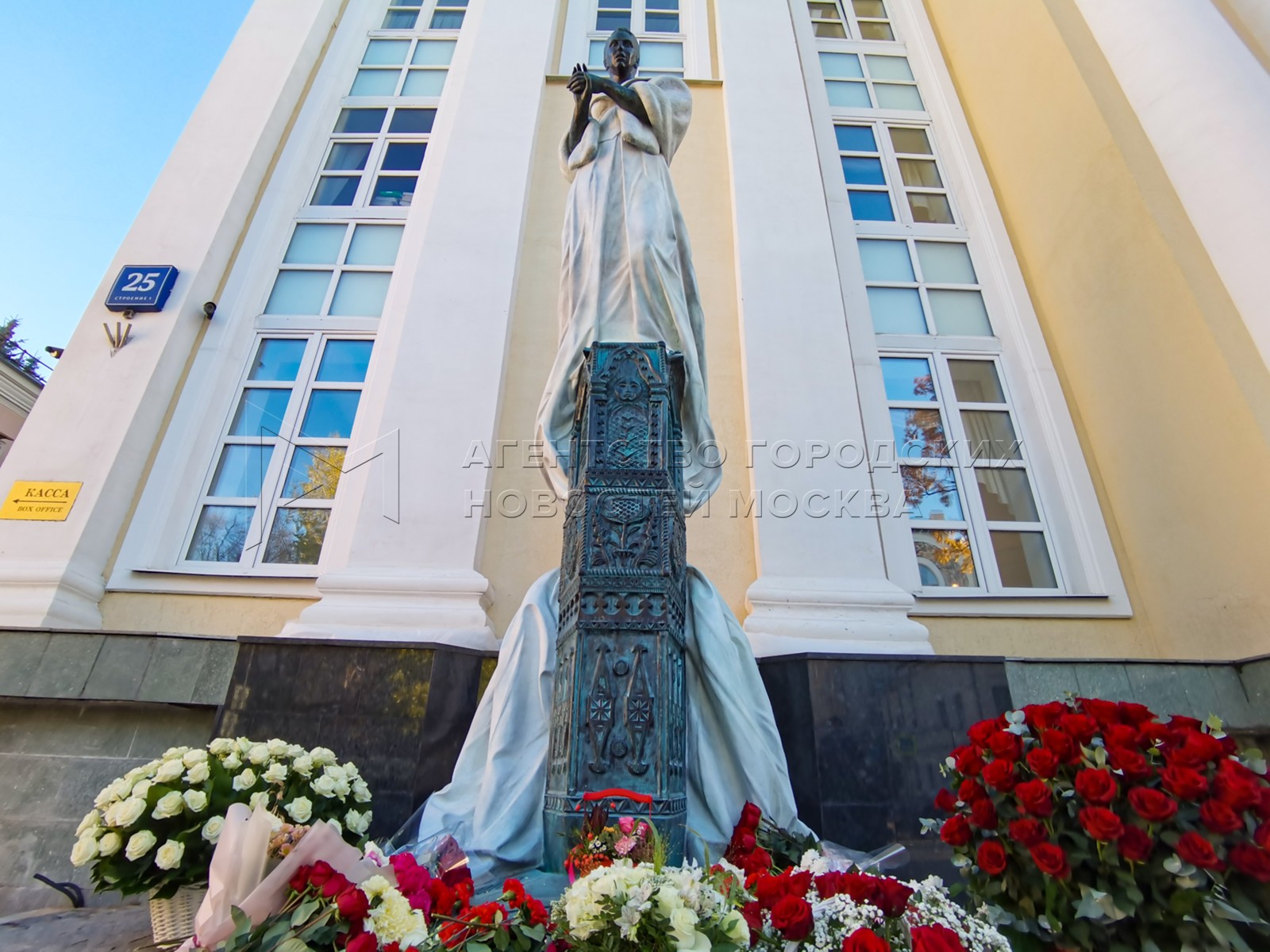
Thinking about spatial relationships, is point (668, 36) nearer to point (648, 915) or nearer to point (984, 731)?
point (984, 731)

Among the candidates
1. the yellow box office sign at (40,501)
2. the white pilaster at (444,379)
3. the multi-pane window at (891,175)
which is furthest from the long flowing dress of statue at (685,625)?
the multi-pane window at (891,175)

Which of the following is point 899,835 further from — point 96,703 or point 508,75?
point 508,75

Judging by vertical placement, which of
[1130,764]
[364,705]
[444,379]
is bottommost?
[1130,764]

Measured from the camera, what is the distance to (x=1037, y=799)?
5.15 ft

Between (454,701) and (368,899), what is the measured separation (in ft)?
6.75

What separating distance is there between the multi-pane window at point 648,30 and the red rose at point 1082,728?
28.2ft

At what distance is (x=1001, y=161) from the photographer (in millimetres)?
7488

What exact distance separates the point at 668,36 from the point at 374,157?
414cm

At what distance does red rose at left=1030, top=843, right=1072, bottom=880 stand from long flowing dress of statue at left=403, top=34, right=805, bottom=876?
1.05 metres

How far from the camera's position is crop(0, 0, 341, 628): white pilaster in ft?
16.0

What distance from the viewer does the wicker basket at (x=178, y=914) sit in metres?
2.09

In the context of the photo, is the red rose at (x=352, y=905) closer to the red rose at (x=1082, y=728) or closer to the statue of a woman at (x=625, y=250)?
the red rose at (x=1082, y=728)

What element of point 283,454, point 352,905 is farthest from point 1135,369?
point 283,454

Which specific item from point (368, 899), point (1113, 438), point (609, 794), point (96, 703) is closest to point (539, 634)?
point (609, 794)
